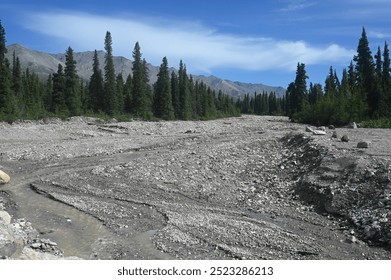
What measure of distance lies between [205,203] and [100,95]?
6424 centimetres

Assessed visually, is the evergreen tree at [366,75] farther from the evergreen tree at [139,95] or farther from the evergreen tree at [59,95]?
the evergreen tree at [59,95]

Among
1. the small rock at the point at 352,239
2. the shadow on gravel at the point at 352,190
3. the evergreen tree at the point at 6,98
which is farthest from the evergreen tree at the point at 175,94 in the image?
the small rock at the point at 352,239

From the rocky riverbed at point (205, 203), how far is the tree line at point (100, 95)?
37.3 metres

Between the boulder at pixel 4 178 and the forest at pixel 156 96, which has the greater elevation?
the forest at pixel 156 96

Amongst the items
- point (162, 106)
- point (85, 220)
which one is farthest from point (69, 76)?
point (85, 220)

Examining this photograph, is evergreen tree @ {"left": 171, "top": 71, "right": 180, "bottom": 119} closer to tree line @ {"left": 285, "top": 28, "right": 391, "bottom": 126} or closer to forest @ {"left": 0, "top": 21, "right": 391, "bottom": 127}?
forest @ {"left": 0, "top": 21, "right": 391, "bottom": 127}

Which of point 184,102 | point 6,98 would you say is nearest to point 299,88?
Result: point 184,102

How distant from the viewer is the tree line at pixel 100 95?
60.7 m

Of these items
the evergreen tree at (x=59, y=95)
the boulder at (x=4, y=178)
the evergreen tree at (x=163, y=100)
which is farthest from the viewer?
the evergreen tree at (x=163, y=100)

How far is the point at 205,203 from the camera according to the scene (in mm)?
17453

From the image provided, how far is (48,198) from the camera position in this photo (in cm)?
1817

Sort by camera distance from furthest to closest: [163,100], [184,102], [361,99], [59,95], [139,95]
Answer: [184,102] < [163,100] < [139,95] < [59,95] < [361,99]

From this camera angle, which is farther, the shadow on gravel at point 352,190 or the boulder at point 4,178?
the boulder at point 4,178

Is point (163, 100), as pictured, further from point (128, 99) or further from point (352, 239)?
point (352, 239)
